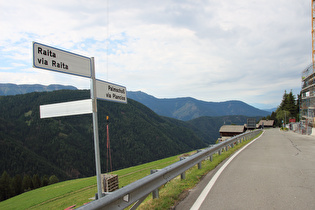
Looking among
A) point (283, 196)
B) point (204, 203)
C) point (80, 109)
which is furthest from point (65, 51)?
point (283, 196)

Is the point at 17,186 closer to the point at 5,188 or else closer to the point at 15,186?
the point at 15,186

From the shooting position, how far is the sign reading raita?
135 inches

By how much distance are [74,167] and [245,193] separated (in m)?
166

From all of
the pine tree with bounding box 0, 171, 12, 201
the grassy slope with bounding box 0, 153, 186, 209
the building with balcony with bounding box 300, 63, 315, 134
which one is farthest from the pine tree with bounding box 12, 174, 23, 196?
the building with balcony with bounding box 300, 63, 315, 134

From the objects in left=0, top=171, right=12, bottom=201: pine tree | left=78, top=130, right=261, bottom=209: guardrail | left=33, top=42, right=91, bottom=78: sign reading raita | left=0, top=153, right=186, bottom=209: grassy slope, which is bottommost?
left=0, top=171, right=12, bottom=201: pine tree

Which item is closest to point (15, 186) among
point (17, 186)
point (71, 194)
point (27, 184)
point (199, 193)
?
point (17, 186)

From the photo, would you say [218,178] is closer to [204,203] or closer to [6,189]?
[204,203]

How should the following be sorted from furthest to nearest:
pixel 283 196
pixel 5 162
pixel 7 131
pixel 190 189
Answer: pixel 7 131 < pixel 5 162 < pixel 190 189 < pixel 283 196

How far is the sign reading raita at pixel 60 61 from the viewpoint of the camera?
135 inches

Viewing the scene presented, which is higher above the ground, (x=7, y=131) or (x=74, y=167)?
(x=7, y=131)

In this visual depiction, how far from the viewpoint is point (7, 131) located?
173 meters

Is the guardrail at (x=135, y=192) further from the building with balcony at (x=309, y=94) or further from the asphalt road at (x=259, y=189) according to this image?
the building with balcony at (x=309, y=94)

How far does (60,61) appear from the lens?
372 cm

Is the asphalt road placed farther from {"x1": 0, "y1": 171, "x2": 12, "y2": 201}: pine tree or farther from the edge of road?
{"x1": 0, "y1": 171, "x2": 12, "y2": 201}: pine tree
